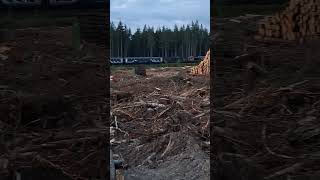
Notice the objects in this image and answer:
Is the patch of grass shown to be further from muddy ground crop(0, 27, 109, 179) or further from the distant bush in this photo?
muddy ground crop(0, 27, 109, 179)

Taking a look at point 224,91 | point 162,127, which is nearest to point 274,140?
point 224,91

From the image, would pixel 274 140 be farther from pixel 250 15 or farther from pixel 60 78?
pixel 60 78

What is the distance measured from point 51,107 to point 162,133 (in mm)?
6110

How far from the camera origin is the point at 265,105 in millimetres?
4430

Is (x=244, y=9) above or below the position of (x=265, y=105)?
above

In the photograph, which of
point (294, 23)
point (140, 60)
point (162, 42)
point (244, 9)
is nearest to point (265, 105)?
point (294, 23)

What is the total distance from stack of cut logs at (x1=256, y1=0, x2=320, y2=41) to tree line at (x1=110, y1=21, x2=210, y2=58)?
45748 mm

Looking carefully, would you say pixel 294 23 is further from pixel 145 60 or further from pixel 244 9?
pixel 145 60

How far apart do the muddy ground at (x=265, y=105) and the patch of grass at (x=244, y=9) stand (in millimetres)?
56

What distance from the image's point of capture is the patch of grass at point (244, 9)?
437 centimetres

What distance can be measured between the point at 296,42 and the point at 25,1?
2.29 m

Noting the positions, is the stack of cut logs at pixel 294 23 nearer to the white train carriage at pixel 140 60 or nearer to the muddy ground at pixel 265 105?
the muddy ground at pixel 265 105

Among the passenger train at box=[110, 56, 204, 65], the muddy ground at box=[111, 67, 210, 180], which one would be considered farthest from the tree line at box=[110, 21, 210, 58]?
the muddy ground at box=[111, 67, 210, 180]

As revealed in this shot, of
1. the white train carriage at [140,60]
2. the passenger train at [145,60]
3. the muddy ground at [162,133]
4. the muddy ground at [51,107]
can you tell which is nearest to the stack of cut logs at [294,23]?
the muddy ground at [51,107]
